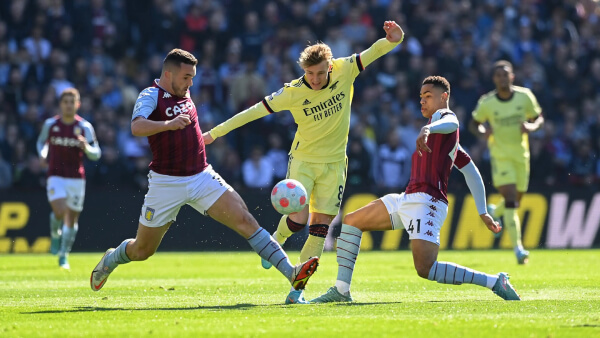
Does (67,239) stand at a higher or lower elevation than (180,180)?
lower

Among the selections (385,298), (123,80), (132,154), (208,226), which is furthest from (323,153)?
(123,80)

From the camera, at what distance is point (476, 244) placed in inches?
779

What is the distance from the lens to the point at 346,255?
30.6 feet

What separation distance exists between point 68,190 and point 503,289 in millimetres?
8933

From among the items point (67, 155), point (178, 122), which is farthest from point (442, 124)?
point (67, 155)

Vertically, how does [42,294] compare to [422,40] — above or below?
below

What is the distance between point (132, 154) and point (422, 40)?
7.94m

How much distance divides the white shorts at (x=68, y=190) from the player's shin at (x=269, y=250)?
23.8ft

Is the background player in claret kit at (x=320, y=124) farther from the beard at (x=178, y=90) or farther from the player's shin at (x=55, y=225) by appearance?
the player's shin at (x=55, y=225)

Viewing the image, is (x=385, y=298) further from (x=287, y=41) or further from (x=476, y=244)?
(x=287, y=41)

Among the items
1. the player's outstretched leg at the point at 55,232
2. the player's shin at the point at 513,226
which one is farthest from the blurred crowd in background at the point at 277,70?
the player's shin at the point at 513,226

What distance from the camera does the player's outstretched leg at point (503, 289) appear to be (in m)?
9.03

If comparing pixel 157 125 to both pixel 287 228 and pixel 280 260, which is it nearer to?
pixel 280 260

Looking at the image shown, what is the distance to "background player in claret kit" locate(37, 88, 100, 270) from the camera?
15.8m
